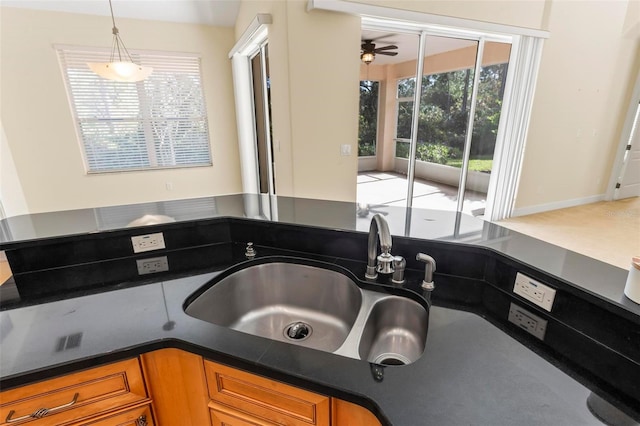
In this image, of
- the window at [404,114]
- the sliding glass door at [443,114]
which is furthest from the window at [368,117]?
the window at [404,114]

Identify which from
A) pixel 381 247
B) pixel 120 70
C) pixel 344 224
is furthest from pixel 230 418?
pixel 120 70

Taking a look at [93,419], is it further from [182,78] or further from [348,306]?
[182,78]

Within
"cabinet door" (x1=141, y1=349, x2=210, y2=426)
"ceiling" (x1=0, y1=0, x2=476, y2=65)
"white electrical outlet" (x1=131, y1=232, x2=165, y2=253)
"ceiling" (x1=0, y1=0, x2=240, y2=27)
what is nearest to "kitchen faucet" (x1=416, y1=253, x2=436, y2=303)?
"cabinet door" (x1=141, y1=349, x2=210, y2=426)

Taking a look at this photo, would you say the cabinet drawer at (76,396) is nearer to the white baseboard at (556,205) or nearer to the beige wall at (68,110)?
the beige wall at (68,110)

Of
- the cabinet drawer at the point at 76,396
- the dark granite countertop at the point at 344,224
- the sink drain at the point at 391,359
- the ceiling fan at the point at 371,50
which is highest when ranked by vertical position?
the ceiling fan at the point at 371,50

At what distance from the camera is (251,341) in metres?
0.76

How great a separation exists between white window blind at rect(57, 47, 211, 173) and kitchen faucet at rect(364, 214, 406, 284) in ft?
13.9

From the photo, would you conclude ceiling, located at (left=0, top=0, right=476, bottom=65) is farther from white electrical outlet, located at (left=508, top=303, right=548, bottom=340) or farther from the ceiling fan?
white electrical outlet, located at (left=508, top=303, right=548, bottom=340)

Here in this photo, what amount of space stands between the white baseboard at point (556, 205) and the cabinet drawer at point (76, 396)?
15.2 ft

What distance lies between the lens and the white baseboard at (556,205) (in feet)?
13.8

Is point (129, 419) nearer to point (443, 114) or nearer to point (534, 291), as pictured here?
point (534, 291)

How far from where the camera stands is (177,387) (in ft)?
2.83

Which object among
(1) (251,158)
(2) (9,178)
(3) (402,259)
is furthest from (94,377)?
(2) (9,178)

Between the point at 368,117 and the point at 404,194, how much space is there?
115cm
